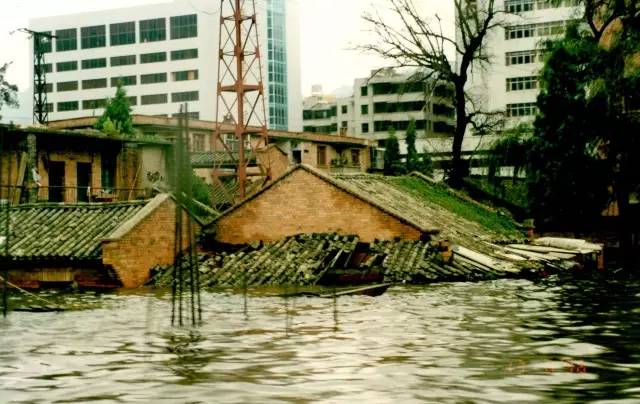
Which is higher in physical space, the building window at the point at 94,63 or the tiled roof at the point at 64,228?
the building window at the point at 94,63

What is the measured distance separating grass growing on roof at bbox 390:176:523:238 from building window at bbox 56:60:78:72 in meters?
56.6

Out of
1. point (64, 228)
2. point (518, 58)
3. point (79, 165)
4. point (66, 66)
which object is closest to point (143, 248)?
point (64, 228)

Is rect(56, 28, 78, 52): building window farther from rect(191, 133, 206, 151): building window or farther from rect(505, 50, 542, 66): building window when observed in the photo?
rect(505, 50, 542, 66): building window

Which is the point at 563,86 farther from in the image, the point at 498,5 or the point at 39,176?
the point at 498,5

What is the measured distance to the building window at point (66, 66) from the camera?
3393 inches

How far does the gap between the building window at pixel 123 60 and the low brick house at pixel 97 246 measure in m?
60.4

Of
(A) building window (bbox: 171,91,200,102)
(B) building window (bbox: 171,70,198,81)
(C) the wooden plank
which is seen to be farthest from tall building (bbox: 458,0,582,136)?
(C) the wooden plank

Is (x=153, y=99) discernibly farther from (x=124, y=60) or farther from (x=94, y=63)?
(x=94, y=63)

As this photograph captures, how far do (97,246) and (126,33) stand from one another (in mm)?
63671

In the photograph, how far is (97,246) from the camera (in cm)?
2312

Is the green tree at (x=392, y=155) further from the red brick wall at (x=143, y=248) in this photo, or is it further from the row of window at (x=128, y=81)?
the red brick wall at (x=143, y=248)

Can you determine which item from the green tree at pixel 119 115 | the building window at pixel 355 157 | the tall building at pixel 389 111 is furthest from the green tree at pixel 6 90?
the tall building at pixel 389 111

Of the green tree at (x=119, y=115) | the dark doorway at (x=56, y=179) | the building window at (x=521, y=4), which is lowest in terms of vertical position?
the dark doorway at (x=56, y=179)

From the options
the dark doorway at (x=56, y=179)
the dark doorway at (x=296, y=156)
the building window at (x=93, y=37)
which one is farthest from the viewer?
the building window at (x=93, y=37)
